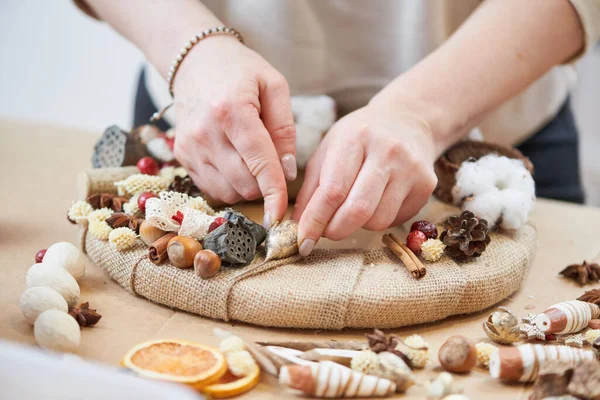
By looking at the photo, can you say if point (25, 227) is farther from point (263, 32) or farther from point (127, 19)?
point (263, 32)

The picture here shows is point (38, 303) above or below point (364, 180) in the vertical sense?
below

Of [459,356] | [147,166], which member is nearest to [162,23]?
[147,166]

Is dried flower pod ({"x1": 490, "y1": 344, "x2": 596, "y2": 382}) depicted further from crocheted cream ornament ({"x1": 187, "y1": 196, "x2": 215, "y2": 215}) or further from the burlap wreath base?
crocheted cream ornament ({"x1": 187, "y1": 196, "x2": 215, "y2": 215})

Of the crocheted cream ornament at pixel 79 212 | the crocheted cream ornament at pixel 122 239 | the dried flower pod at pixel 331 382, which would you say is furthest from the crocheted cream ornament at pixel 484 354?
the crocheted cream ornament at pixel 79 212

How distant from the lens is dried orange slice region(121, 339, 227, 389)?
0.63 meters

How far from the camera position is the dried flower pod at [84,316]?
0.76 m

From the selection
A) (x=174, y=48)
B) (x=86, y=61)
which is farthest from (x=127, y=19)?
(x=86, y=61)

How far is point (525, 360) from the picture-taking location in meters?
0.67

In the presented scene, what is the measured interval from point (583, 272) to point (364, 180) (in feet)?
1.13

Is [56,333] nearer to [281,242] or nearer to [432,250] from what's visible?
[281,242]

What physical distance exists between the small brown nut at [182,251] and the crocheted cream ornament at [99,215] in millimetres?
158

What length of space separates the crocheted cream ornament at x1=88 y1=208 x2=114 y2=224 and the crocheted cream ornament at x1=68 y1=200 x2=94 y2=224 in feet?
0.04

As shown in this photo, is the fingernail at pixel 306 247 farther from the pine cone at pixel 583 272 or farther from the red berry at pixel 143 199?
the pine cone at pixel 583 272

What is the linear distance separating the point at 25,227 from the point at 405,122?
60 cm
